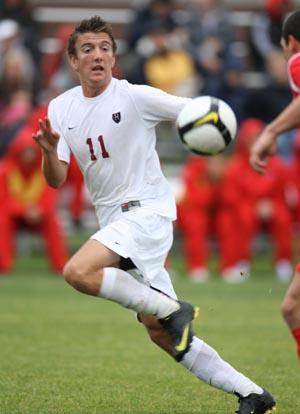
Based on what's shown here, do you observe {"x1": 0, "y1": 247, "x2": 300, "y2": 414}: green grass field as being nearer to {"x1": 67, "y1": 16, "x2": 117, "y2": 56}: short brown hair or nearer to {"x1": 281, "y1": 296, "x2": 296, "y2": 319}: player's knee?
{"x1": 281, "y1": 296, "x2": 296, "y2": 319}: player's knee

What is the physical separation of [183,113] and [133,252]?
3.04ft

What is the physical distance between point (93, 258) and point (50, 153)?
0.79m

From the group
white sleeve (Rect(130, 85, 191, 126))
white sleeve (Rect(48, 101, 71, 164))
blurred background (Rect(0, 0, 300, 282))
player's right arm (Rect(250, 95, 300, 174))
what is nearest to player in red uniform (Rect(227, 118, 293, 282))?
blurred background (Rect(0, 0, 300, 282))

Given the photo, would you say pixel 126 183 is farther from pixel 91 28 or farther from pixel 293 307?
pixel 293 307

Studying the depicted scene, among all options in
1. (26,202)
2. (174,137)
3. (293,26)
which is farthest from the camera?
(174,137)

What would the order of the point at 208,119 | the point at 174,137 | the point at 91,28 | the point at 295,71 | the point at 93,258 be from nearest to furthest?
1. the point at 93,258
2. the point at 208,119
3. the point at 295,71
4. the point at 91,28
5. the point at 174,137

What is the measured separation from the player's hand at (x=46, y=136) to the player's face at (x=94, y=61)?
65cm

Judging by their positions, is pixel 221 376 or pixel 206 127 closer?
pixel 206 127

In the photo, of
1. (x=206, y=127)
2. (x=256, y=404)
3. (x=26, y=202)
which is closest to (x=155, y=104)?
(x=206, y=127)

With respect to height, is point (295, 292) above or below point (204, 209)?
above

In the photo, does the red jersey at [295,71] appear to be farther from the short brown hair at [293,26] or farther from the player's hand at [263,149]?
the player's hand at [263,149]

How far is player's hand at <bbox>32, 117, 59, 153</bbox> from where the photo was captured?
721cm

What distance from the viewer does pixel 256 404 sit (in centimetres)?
734

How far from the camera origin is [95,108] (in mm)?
7762
